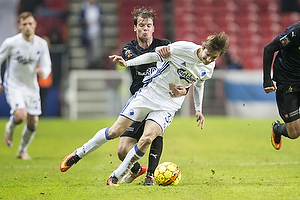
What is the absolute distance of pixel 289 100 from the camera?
24.3ft

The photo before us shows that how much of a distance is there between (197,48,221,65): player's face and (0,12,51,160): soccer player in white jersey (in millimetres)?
4417

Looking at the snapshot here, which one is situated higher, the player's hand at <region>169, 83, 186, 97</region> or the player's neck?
the player's neck

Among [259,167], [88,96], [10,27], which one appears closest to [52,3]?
[10,27]

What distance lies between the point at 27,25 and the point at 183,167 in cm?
390

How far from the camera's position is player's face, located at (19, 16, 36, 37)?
9.83 m

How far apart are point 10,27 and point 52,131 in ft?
21.7

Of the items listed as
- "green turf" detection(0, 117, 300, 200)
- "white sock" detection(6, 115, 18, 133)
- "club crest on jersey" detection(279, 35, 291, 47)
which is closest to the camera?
"green turf" detection(0, 117, 300, 200)

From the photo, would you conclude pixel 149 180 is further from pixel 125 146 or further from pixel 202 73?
pixel 202 73

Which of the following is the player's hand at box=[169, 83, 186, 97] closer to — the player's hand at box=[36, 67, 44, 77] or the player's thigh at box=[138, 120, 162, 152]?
the player's thigh at box=[138, 120, 162, 152]

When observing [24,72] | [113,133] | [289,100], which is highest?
[289,100]

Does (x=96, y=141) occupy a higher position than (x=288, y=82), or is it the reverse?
(x=288, y=82)

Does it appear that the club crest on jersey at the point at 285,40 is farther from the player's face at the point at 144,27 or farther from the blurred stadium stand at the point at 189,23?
the blurred stadium stand at the point at 189,23

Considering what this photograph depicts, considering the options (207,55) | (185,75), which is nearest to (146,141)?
(185,75)

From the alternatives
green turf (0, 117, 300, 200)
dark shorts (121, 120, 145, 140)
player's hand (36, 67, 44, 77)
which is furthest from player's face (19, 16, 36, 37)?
dark shorts (121, 120, 145, 140)
